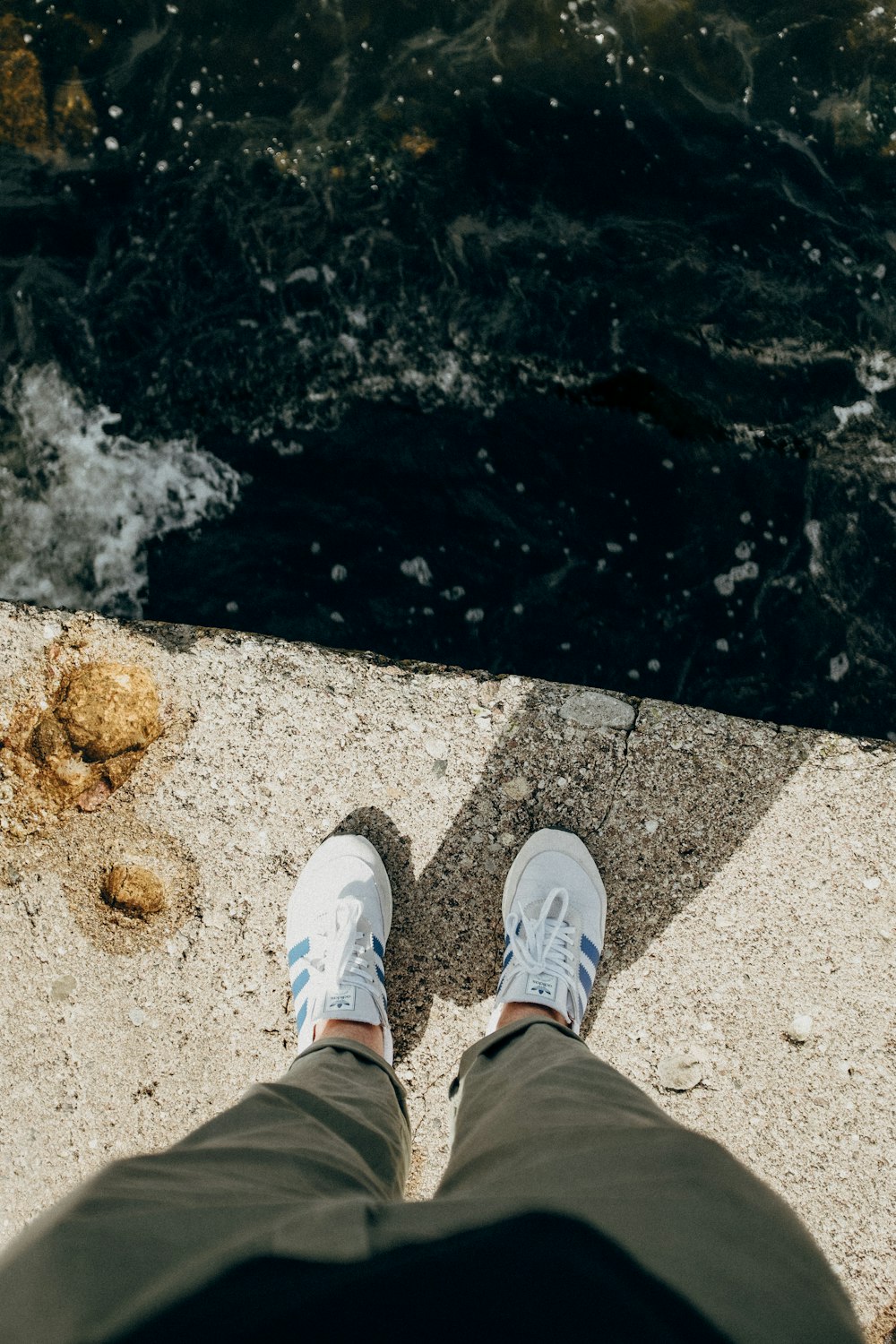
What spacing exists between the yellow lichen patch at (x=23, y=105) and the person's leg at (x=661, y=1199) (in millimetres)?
3203

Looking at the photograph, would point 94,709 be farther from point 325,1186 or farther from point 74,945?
point 325,1186

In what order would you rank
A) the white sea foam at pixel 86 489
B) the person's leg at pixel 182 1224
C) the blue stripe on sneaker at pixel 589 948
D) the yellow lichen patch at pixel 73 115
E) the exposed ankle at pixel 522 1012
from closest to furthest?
the person's leg at pixel 182 1224, the exposed ankle at pixel 522 1012, the blue stripe on sneaker at pixel 589 948, the white sea foam at pixel 86 489, the yellow lichen patch at pixel 73 115

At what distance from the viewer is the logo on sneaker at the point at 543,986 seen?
2.10m

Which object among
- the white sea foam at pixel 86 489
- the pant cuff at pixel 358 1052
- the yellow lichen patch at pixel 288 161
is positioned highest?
the yellow lichen patch at pixel 288 161

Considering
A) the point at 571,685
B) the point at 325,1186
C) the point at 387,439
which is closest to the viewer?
the point at 325,1186

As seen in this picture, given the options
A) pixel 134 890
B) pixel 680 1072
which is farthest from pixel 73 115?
pixel 680 1072

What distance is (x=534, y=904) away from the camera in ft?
7.08

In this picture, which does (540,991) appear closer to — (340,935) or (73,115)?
(340,935)

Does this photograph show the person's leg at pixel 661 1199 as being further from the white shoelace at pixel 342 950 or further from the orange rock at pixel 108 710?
the orange rock at pixel 108 710

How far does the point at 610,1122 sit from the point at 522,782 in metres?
1.05

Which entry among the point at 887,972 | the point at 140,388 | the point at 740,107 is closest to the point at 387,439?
the point at 140,388

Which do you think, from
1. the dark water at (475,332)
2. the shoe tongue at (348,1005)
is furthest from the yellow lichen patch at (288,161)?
the shoe tongue at (348,1005)

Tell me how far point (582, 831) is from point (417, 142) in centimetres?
233

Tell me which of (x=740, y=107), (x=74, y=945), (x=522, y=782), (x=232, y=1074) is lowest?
(x=232, y=1074)
